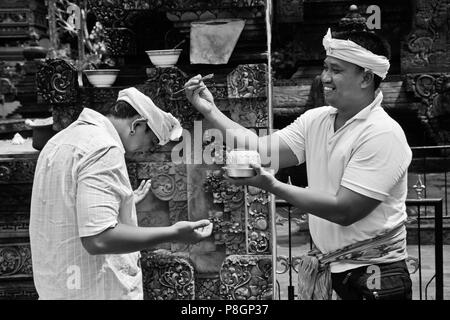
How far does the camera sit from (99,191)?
311 centimetres

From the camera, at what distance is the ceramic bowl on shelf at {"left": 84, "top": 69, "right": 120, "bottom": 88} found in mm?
5055

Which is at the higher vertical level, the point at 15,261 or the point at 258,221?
the point at 258,221

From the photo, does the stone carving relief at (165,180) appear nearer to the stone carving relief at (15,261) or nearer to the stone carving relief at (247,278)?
the stone carving relief at (247,278)

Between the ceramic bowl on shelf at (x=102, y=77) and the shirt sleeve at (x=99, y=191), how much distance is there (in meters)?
1.96

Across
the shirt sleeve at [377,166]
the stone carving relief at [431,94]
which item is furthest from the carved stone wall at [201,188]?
the stone carving relief at [431,94]

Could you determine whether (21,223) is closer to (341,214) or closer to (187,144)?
(187,144)

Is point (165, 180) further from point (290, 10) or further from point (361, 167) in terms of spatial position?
point (290, 10)

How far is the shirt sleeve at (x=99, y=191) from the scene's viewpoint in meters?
3.06

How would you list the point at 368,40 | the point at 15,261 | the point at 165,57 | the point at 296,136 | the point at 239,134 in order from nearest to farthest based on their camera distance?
the point at 368,40 → the point at 296,136 → the point at 239,134 → the point at 165,57 → the point at 15,261

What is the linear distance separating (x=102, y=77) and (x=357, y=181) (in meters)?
2.41

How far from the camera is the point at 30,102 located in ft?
53.8

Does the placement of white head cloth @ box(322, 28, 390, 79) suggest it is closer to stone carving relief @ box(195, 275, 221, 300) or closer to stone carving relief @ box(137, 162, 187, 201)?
stone carving relief @ box(137, 162, 187, 201)

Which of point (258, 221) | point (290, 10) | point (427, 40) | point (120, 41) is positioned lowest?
point (258, 221)

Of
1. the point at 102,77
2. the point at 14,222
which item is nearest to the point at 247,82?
the point at 102,77
